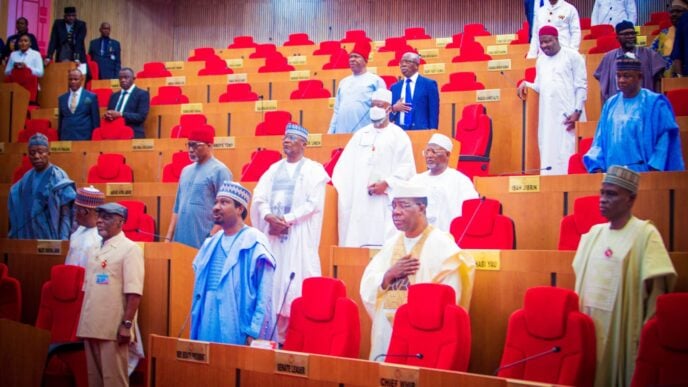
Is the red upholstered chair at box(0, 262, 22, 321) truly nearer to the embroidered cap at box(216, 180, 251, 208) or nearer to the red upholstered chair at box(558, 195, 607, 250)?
the embroidered cap at box(216, 180, 251, 208)

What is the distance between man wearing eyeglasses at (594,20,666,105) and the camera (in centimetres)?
745

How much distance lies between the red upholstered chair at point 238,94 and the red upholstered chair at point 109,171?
231 cm

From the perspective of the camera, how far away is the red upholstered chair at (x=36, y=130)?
9.58 meters

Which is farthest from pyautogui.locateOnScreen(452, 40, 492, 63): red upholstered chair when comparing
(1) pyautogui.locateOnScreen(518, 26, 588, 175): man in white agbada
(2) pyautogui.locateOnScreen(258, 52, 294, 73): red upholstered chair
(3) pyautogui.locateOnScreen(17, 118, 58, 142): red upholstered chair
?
(3) pyautogui.locateOnScreen(17, 118, 58, 142): red upholstered chair

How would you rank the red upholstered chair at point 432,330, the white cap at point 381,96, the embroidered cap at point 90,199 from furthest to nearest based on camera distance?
the white cap at point 381,96, the embroidered cap at point 90,199, the red upholstered chair at point 432,330

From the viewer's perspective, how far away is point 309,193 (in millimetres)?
6168

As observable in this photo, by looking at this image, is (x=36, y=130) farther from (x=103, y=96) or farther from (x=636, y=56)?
(x=636, y=56)

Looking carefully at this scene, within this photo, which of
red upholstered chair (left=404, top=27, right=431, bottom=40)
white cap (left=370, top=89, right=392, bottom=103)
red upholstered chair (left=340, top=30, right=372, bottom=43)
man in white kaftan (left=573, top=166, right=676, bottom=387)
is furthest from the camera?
red upholstered chair (left=340, top=30, right=372, bottom=43)

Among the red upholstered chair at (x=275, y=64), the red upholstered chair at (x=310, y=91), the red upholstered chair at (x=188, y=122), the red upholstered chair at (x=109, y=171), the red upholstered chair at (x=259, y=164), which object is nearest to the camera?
the red upholstered chair at (x=259, y=164)

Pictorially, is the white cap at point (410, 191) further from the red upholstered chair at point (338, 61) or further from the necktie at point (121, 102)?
the red upholstered chair at point (338, 61)

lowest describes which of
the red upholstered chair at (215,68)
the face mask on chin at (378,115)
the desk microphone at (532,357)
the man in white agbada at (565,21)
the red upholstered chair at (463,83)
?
the desk microphone at (532,357)

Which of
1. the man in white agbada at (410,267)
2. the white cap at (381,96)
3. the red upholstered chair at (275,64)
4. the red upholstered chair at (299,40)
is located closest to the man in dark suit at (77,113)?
the red upholstered chair at (275,64)

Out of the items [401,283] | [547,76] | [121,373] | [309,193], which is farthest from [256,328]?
[547,76]

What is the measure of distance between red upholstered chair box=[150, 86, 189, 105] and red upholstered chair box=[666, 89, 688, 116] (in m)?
5.83
